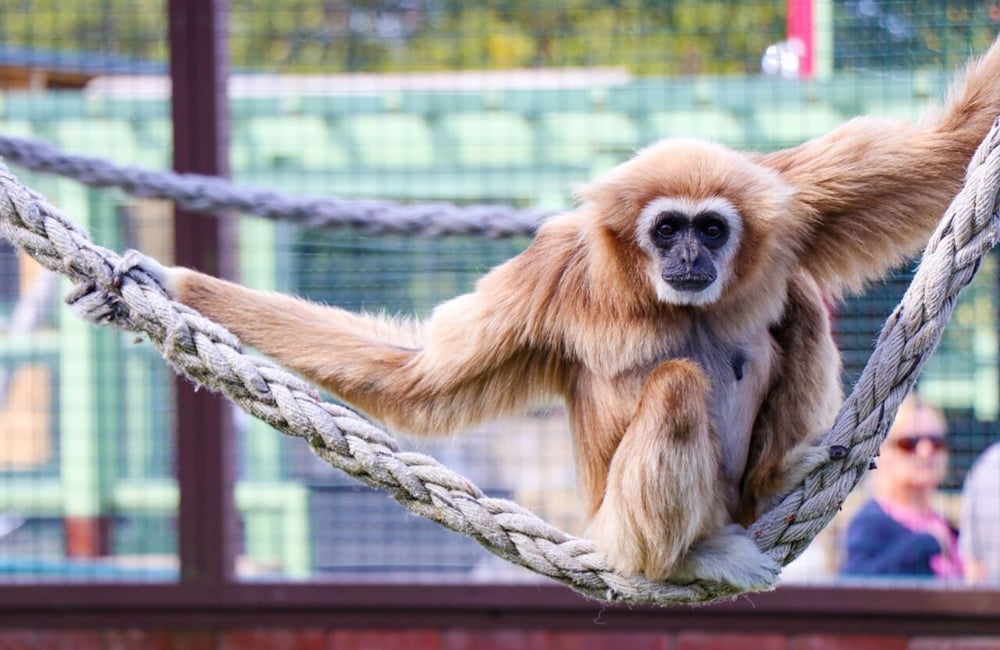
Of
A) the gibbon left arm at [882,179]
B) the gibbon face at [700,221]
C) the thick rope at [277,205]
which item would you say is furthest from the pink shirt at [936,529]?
the gibbon face at [700,221]

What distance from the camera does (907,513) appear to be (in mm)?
Result: 6008

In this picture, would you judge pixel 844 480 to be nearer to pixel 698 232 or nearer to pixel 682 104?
pixel 698 232

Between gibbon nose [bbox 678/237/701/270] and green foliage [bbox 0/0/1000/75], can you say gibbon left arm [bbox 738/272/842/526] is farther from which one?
green foliage [bbox 0/0/1000/75]

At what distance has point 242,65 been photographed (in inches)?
384

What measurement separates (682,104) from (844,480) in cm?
386

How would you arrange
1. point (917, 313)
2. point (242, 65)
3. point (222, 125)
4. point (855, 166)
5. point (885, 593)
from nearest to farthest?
point (917, 313) → point (855, 166) → point (885, 593) → point (222, 125) → point (242, 65)

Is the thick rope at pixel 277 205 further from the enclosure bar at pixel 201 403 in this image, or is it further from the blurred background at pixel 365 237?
the blurred background at pixel 365 237

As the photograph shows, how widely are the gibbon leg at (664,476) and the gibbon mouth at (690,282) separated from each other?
0.24 m

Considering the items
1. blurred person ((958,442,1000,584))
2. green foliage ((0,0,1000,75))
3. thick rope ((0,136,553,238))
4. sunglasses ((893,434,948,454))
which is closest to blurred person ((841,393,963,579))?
sunglasses ((893,434,948,454))

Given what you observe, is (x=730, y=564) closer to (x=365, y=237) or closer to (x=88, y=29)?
(x=365, y=237)

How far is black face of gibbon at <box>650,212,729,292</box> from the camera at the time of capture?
332 centimetres

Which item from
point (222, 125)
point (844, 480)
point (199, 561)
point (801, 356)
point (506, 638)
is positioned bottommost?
point (506, 638)

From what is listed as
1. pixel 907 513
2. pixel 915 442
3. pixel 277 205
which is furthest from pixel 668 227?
pixel 907 513

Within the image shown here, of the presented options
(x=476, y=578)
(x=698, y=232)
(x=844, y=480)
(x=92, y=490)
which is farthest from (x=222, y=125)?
(x=844, y=480)
